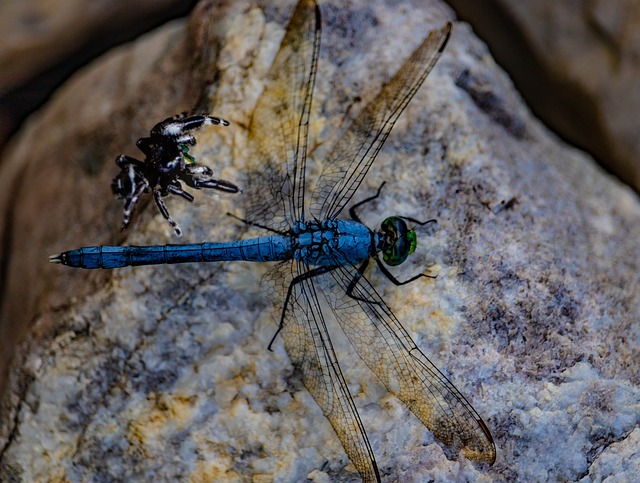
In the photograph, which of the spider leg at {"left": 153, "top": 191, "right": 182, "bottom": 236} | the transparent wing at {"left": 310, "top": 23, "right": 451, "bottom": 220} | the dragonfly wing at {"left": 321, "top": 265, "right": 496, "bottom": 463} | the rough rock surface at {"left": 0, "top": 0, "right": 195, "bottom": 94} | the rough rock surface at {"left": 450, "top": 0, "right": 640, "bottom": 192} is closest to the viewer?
the dragonfly wing at {"left": 321, "top": 265, "right": 496, "bottom": 463}

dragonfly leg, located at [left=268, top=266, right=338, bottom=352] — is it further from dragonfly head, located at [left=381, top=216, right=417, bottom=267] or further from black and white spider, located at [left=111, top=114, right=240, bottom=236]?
black and white spider, located at [left=111, top=114, right=240, bottom=236]

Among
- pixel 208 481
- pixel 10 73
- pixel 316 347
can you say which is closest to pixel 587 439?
pixel 316 347

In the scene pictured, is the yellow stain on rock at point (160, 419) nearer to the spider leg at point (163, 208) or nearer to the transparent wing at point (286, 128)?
the spider leg at point (163, 208)

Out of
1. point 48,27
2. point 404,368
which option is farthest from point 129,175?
point 48,27

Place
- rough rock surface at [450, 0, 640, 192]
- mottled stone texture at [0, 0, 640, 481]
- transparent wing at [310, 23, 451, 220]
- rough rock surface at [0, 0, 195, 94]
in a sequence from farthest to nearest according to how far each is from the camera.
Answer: rough rock surface at [0, 0, 195, 94]
rough rock surface at [450, 0, 640, 192]
transparent wing at [310, 23, 451, 220]
mottled stone texture at [0, 0, 640, 481]

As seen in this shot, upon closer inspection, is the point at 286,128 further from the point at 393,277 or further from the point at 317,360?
the point at 317,360

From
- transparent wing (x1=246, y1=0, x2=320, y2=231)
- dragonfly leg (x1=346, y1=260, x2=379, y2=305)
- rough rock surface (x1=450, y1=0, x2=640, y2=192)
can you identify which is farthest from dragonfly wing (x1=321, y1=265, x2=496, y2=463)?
rough rock surface (x1=450, y1=0, x2=640, y2=192)
